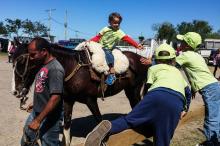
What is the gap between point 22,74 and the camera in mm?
5547

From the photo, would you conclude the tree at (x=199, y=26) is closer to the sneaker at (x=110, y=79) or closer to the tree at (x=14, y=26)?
the tree at (x=14, y=26)

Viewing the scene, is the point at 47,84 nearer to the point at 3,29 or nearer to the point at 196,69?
the point at 196,69

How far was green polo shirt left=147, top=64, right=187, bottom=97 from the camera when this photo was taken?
4598 mm

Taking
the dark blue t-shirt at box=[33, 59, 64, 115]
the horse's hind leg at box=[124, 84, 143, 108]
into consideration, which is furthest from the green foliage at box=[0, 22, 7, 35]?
the dark blue t-shirt at box=[33, 59, 64, 115]

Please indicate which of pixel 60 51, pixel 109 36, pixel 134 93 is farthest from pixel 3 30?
pixel 60 51

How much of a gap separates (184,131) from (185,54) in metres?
2.66

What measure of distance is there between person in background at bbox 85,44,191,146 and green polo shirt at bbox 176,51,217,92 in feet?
4.72

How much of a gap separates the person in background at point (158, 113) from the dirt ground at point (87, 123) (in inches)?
95.1

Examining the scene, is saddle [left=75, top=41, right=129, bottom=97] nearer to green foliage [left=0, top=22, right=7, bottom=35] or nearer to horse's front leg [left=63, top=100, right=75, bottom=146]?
horse's front leg [left=63, top=100, right=75, bottom=146]

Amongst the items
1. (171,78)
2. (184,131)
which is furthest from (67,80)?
(184,131)

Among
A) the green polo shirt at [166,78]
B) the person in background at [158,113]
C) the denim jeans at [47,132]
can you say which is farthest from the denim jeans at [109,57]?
the denim jeans at [47,132]

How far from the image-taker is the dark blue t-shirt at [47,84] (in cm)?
442

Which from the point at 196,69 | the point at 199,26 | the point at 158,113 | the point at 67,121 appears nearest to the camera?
the point at 158,113

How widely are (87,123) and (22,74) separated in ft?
11.7
